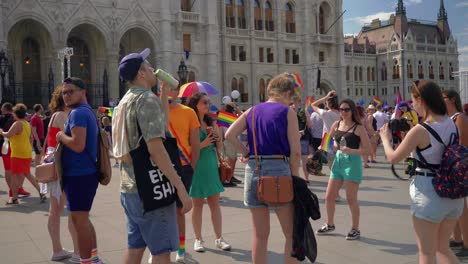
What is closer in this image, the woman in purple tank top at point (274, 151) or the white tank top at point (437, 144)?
the white tank top at point (437, 144)

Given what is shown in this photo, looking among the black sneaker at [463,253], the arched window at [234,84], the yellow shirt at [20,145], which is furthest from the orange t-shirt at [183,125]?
the arched window at [234,84]

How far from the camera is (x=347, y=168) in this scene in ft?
21.0

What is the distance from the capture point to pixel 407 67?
245 ft

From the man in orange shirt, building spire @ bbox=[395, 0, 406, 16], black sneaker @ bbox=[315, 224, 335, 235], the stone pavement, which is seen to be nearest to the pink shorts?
the stone pavement

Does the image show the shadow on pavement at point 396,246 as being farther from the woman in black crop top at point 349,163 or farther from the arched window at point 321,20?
the arched window at point 321,20

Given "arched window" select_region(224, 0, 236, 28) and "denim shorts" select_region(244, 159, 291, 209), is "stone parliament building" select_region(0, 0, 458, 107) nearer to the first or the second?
"arched window" select_region(224, 0, 236, 28)

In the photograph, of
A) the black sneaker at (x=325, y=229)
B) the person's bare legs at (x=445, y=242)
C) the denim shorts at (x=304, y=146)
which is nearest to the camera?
the person's bare legs at (x=445, y=242)

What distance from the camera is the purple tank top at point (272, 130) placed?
4.09 metres

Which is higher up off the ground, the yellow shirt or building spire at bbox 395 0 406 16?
building spire at bbox 395 0 406 16

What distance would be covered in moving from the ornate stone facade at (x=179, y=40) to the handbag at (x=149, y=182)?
27.7 m

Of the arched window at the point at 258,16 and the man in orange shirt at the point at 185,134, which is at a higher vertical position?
the arched window at the point at 258,16

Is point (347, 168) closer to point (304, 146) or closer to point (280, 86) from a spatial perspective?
point (280, 86)

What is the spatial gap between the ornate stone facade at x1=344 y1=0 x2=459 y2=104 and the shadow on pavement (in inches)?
2549

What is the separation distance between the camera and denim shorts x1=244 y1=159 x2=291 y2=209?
411 centimetres
